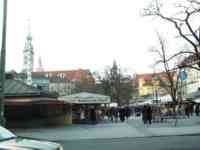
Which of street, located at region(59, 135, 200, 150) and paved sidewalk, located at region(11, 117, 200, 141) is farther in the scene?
paved sidewalk, located at region(11, 117, 200, 141)

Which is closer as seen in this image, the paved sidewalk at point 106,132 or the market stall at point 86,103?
the paved sidewalk at point 106,132

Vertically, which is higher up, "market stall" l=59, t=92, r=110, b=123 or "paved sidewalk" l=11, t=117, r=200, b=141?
"market stall" l=59, t=92, r=110, b=123

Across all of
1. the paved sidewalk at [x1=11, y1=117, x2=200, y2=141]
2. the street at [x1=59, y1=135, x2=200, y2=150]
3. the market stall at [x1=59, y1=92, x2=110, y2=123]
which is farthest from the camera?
the market stall at [x1=59, y1=92, x2=110, y2=123]

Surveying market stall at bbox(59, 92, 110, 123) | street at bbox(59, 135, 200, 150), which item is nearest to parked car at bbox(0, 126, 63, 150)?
street at bbox(59, 135, 200, 150)

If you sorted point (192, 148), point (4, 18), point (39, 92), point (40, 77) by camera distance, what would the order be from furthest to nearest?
point (40, 77) < point (39, 92) < point (4, 18) < point (192, 148)

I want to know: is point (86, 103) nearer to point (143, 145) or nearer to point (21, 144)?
point (143, 145)

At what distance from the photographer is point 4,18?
23547 mm

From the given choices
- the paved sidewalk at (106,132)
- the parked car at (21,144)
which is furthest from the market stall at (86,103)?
the parked car at (21,144)

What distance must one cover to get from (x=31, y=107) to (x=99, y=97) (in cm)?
856

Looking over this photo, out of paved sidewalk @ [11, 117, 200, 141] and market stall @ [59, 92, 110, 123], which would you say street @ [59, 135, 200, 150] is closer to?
paved sidewalk @ [11, 117, 200, 141]

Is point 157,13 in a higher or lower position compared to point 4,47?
higher

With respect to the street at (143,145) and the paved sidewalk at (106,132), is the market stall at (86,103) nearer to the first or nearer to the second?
the paved sidewalk at (106,132)

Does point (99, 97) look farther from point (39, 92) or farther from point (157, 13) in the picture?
point (157, 13)

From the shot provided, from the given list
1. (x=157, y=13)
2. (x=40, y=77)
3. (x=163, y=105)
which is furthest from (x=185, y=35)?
(x=40, y=77)
